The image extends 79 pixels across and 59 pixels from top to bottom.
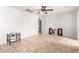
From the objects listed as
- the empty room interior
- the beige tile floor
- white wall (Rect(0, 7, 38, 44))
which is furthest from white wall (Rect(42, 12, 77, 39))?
white wall (Rect(0, 7, 38, 44))

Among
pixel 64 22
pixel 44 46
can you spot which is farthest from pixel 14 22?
pixel 64 22

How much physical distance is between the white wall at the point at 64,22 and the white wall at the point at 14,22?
871 mm

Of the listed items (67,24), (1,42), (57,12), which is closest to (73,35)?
(67,24)

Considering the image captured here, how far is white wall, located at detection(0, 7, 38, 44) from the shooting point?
15.2ft

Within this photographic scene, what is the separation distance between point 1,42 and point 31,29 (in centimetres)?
171

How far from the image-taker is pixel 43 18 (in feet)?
13.8

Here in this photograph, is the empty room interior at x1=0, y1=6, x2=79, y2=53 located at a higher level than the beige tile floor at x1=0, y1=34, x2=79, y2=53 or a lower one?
higher

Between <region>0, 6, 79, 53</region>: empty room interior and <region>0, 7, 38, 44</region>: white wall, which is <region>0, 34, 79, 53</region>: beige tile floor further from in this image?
<region>0, 7, 38, 44</region>: white wall

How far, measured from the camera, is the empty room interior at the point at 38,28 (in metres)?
3.78

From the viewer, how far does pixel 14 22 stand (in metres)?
4.75

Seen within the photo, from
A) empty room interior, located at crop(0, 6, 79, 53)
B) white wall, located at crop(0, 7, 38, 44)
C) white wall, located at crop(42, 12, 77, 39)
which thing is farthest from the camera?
white wall, located at crop(0, 7, 38, 44)

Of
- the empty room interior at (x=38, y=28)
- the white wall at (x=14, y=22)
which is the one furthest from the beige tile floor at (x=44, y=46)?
the white wall at (x=14, y=22)
